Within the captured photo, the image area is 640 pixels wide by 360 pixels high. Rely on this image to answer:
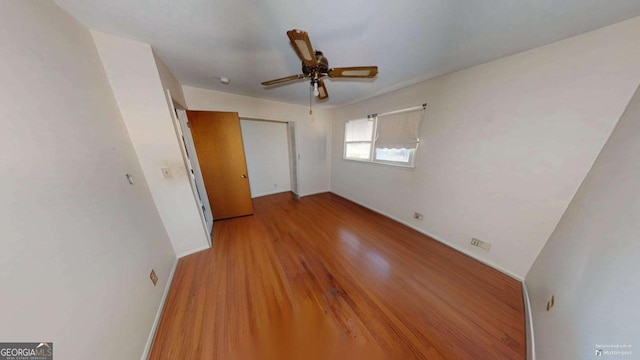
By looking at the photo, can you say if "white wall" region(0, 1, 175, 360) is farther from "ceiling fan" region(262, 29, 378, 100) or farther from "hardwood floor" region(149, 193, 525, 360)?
"ceiling fan" region(262, 29, 378, 100)

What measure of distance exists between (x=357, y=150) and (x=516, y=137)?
214 cm

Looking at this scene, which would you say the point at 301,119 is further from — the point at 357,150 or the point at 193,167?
the point at 193,167

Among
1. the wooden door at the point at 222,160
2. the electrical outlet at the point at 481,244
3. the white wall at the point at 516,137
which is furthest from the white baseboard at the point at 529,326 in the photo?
the wooden door at the point at 222,160

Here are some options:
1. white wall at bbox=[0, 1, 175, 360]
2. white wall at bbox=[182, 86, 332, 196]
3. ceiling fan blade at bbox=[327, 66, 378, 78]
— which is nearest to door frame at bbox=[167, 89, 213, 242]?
Result: white wall at bbox=[182, 86, 332, 196]

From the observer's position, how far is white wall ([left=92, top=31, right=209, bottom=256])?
1.36m

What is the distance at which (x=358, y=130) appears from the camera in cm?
327

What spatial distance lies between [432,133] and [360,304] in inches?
90.4

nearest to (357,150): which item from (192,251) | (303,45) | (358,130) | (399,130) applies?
(358,130)

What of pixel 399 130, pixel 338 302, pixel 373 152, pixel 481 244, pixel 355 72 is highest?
pixel 355 72

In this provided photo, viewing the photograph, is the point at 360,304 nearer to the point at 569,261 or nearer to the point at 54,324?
the point at 569,261

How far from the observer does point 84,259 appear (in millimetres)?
852

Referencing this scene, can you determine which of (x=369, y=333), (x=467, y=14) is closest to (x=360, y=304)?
(x=369, y=333)

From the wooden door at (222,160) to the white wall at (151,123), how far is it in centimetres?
84

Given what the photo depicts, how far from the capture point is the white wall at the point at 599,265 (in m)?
0.69
